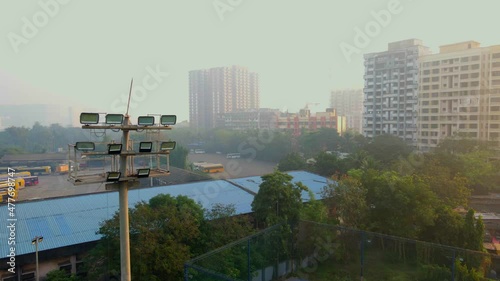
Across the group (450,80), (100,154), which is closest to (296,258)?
(100,154)

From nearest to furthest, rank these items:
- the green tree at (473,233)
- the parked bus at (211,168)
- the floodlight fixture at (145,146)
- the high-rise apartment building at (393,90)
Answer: the floodlight fixture at (145,146)
the green tree at (473,233)
the parked bus at (211,168)
the high-rise apartment building at (393,90)

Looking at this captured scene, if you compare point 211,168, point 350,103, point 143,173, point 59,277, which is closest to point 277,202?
point 59,277

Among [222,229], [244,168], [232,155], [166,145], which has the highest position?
[166,145]

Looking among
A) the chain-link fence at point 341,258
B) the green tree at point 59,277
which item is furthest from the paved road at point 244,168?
the green tree at point 59,277

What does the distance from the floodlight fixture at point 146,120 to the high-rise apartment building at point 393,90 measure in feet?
139

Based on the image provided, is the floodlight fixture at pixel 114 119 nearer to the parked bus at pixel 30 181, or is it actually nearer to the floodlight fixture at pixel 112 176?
the floodlight fixture at pixel 112 176

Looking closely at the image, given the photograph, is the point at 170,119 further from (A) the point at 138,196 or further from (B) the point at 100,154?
(A) the point at 138,196

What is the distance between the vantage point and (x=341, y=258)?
13258 millimetres

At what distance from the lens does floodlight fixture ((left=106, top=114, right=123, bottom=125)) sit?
6.19 metres

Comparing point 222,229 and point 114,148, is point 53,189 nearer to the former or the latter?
point 222,229

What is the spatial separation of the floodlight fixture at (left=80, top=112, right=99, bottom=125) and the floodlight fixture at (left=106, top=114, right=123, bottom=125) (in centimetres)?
18

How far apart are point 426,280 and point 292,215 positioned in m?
4.84

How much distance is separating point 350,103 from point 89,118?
8631 cm

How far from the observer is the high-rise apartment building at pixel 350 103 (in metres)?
82.8
